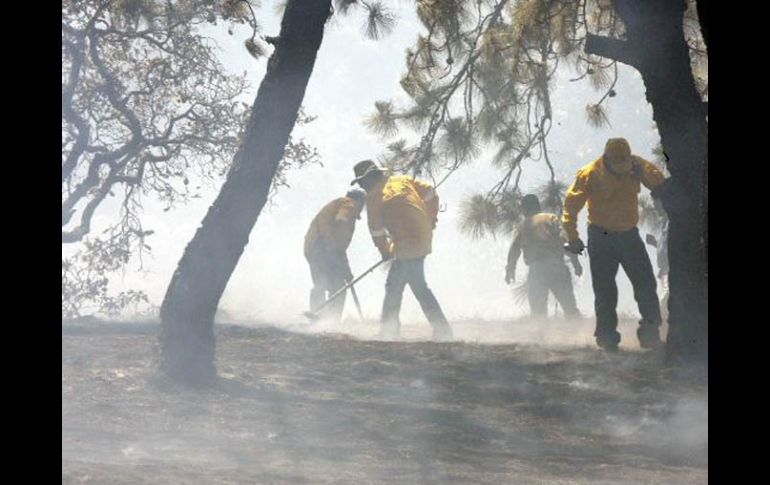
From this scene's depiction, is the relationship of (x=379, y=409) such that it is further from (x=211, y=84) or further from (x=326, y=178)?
(x=326, y=178)

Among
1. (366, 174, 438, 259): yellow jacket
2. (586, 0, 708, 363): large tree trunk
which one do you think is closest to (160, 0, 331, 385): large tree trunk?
(586, 0, 708, 363): large tree trunk

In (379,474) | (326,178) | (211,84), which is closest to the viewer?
(379,474)

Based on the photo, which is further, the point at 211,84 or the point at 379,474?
the point at 211,84

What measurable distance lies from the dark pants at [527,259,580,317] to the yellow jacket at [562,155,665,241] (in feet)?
12.4

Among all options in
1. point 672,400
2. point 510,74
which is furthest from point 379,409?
point 510,74

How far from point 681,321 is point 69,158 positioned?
744cm

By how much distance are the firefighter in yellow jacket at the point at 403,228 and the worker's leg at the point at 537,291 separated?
257 cm

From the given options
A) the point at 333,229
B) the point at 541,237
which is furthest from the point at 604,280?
the point at 333,229

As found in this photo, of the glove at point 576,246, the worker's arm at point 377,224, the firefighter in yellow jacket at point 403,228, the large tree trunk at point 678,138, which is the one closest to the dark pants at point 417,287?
the firefighter in yellow jacket at point 403,228

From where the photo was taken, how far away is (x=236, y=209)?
26.4 feet

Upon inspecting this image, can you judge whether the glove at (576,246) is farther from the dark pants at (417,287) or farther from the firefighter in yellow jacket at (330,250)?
the firefighter in yellow jacket at (330,250)

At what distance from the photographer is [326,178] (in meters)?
51.9

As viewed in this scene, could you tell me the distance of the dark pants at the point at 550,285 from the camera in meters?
13.2

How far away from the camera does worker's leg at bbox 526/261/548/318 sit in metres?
13.4
